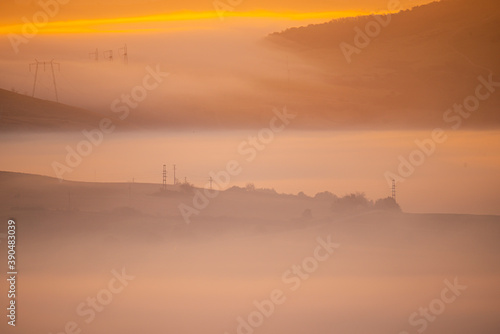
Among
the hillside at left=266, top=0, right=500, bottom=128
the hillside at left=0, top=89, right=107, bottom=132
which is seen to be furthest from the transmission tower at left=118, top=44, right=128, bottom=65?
the hillside at left=266, top=0, right=500, bottom=128

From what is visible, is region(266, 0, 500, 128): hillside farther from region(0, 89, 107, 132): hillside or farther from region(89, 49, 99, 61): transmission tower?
region(0, 89, 107, 132): hillside

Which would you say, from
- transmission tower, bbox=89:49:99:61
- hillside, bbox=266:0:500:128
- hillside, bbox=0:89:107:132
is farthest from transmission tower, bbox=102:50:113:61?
hillside, bbox=266:0:500:128

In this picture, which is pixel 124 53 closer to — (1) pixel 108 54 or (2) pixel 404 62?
(1) pixel 108 54

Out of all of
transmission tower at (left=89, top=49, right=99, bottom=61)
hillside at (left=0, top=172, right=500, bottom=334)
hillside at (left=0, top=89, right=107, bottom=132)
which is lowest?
hillside at (left=0, top=172, right=500, bottom=334)

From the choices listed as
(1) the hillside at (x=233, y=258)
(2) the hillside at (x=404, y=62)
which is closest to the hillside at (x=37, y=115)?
(1) the hillside at (x=233, y=258)

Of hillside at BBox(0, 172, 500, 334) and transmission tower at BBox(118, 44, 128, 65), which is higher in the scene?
transmission tower at BBox(118, 44, 128, 65)

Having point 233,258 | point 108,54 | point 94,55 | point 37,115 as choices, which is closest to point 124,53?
point 108,54

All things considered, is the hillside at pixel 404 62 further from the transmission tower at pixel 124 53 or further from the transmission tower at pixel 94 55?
the transmission tower at pixel 94 55

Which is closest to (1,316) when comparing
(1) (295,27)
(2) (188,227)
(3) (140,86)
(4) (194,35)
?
(2) (188,227)

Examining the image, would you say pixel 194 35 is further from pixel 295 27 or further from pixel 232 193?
pixel 232 193

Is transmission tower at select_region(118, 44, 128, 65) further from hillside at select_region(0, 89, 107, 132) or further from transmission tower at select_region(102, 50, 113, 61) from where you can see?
hillside at select_region(0, 89, 107, 132)

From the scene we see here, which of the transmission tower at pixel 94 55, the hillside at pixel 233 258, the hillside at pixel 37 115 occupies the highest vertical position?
the transmission tower at pixel 94 55
